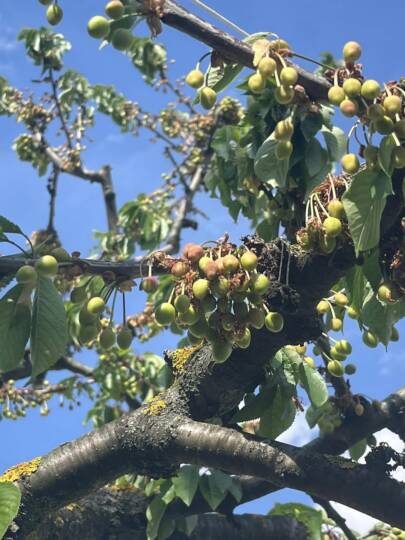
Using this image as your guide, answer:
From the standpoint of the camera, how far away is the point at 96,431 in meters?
2.65

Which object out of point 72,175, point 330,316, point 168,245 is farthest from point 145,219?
point 330,316

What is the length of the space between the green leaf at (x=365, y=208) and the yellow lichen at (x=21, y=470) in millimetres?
1303

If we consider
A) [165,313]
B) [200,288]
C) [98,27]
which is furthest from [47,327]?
[98,27]

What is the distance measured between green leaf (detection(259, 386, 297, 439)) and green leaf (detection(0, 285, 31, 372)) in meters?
0.88

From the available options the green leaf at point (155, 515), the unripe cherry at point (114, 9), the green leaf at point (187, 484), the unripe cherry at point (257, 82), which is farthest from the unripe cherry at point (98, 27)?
the green leaf at point (155, 515)

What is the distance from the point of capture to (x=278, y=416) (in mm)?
2664

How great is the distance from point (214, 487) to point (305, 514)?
72cm

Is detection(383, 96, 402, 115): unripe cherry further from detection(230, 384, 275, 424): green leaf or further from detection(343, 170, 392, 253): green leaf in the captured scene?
detection(230, 384, 275, 424): green leaf

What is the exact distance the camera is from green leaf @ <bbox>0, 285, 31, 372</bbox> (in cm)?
213

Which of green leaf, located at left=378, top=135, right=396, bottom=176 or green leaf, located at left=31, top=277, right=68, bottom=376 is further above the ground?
green leaf, located at left=378, top=135, right=396, bottom=176

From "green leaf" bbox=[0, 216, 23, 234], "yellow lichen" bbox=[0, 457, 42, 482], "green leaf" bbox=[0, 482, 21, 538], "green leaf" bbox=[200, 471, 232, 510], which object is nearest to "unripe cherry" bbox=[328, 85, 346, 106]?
"green leaf" bbox=[0, 216, 23, 234]

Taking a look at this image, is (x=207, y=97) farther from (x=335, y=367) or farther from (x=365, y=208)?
(x=335, y=367)

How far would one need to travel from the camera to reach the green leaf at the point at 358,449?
3.70m

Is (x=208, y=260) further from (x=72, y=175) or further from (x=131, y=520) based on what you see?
(x=72, y=175)
